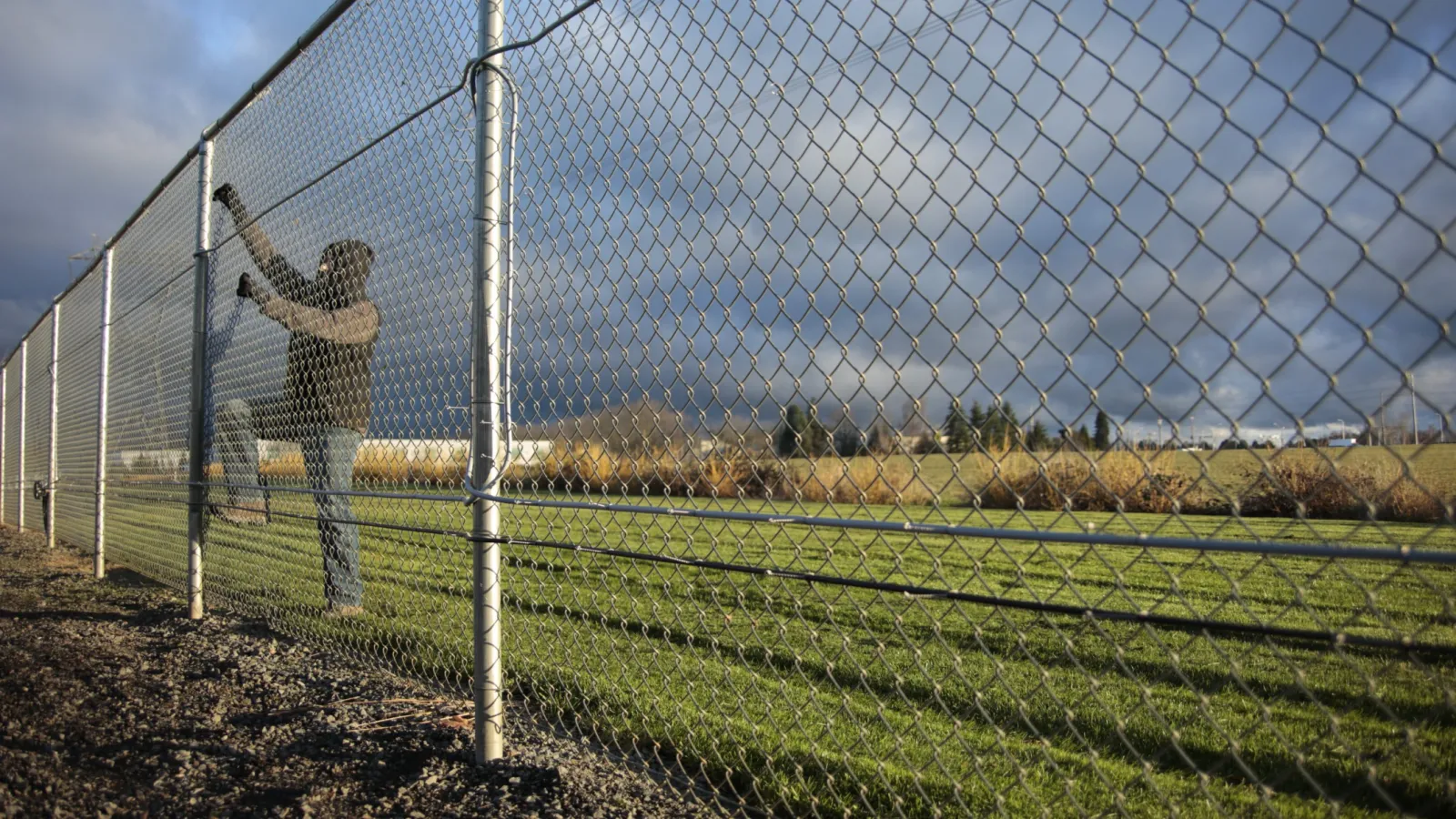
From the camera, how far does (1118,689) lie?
3.15 meters

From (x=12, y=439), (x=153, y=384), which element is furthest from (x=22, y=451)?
(x=153, y=384)

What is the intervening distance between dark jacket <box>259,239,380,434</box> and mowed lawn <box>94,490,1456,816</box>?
2.06 ft

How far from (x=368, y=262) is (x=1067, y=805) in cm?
372

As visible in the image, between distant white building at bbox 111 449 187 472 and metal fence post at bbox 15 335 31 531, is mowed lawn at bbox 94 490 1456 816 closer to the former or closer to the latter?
distant white building at bbox 111 449 187 472

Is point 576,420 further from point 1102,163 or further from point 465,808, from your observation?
point 1102,163

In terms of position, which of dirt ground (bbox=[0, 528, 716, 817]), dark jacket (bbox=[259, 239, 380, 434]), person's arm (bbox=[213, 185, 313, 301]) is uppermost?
person's arm (bbox=[213, 185, 313, 301])

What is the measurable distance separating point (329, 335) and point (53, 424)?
7.62 meters

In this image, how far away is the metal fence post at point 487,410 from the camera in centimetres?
244

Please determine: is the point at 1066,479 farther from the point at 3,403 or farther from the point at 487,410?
the point at 3,403

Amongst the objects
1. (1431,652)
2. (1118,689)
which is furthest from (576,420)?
(1118,689)

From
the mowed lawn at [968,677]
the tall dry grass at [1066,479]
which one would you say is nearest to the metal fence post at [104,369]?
the mowed lawn at [968,677]

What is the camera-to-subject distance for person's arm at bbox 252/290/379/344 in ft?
13.1

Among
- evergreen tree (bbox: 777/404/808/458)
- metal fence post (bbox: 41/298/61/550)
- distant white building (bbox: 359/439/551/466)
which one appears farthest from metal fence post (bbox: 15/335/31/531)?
evergreen tree (bbox: 777/404/808/458)

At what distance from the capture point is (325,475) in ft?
13.8
